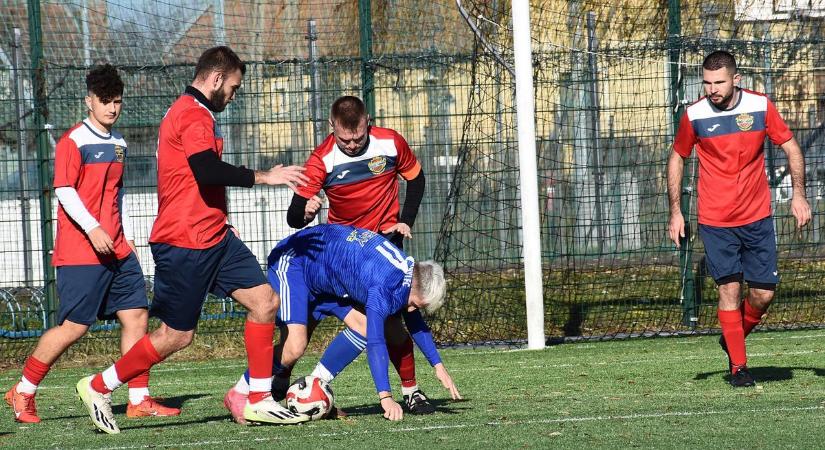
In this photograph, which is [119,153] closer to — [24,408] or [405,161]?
[24,408]

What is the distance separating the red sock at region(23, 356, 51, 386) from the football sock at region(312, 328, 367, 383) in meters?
1.73


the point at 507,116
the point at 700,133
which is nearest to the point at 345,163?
the point at 700,133

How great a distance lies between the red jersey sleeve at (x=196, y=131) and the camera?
226 inches

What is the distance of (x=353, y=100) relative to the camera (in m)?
6.56

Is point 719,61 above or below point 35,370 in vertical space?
above

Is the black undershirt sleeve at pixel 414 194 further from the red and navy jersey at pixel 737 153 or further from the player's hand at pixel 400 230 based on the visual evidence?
the red and navy jersey at pixel 737 153

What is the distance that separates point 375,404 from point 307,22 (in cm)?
607

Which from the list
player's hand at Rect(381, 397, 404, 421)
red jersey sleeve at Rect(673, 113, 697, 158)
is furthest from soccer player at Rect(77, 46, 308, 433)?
red jersey sleeve at Rect(673, 113, 697, 158)

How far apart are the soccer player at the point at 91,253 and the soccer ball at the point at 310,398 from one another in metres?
1.16

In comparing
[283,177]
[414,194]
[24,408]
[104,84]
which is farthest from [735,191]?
[24,408]

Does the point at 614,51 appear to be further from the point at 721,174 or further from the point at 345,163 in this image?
the point at 345,163

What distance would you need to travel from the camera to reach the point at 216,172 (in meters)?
5.67

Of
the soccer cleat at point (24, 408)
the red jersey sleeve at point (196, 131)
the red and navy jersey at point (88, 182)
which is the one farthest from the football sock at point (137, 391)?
the red jersey sleeve at point (196, 131)

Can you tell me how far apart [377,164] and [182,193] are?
1.50 meters
